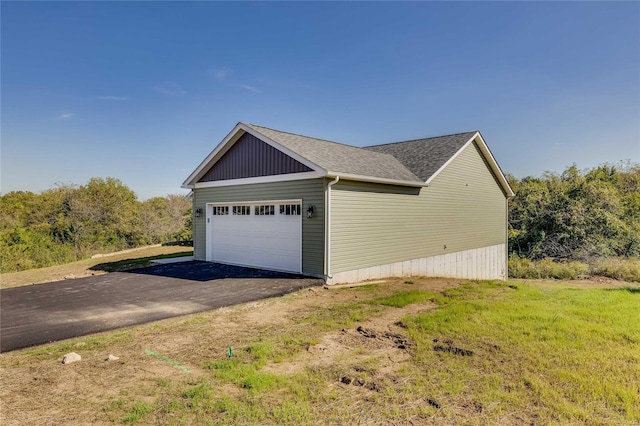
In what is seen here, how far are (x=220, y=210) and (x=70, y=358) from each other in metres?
9.35

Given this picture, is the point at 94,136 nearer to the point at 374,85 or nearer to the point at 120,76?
the point at 120,76

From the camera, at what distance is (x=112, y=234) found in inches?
974

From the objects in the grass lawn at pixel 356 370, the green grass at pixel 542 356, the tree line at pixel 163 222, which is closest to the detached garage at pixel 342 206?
the grass lawn at pixel 356 370

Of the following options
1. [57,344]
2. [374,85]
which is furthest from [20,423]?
[374,85]

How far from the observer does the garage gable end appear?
10.7 m

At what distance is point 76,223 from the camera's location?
23.9 metres

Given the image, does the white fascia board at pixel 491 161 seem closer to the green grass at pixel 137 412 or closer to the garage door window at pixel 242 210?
the garage door window at pixel 242 210

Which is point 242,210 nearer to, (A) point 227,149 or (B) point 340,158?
(A) point 227,149

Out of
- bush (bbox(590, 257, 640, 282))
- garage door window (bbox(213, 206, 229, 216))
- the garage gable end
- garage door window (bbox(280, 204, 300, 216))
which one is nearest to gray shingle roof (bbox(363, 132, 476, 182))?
garage door window (bbox(280, 204, 300, 216))

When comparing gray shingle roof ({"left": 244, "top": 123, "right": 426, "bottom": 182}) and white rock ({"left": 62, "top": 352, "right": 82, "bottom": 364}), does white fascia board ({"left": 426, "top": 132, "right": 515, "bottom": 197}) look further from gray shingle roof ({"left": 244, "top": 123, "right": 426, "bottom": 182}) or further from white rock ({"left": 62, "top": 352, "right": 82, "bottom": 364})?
white rock ({"left": 62, "top": 352, "right": 82, "bottom": 364})

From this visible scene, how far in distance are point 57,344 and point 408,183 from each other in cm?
1030

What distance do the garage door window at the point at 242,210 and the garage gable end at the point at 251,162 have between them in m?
1.15

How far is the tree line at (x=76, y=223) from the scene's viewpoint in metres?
20.4

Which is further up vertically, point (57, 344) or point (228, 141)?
point (228, 141)
